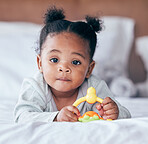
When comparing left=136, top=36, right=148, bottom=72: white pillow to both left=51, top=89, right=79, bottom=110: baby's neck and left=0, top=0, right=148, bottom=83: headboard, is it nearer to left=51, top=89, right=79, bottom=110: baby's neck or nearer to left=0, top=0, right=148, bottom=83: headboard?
left=0, top=0, right=148, bottom=83: headboard

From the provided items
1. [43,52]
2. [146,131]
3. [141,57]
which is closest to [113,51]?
[141,57]

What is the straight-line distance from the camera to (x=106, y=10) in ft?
Result: 7.53

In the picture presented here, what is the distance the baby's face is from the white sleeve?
0.22ft

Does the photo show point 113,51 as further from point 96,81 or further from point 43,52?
point 43,52

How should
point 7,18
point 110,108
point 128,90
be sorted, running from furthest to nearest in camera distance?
1. point 7,18
2. point 128,90
3. point 110,108

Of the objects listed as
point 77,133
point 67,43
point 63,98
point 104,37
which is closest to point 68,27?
point 67,43

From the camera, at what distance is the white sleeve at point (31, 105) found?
972 millimetres

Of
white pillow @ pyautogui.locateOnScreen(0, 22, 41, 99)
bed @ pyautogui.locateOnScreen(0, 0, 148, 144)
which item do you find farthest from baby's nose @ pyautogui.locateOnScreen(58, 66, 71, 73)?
white pillow @ pyautogui.locateOnScreen(0, 22, 41, 99)

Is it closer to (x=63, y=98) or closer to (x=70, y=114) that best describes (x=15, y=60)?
(x=63, y=98)

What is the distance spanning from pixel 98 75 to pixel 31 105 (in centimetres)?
76

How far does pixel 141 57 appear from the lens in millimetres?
2258

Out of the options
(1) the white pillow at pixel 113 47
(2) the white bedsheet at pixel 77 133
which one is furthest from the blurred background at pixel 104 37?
(2) the white bedsheet at pixel 77 133

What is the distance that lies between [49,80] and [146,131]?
515mm

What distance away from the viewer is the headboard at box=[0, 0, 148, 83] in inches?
88.0
